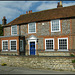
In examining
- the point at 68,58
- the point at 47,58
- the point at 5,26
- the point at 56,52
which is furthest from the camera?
the point at 5,26

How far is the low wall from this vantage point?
444 inches

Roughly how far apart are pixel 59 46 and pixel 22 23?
7.82 metres

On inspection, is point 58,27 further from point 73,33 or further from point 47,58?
point 47,58

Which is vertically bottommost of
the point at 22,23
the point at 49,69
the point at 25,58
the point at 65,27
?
the point at 49,69

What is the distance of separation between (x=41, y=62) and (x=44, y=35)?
6.25 m

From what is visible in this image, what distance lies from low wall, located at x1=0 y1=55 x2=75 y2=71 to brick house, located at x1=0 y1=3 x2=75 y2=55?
Answer: 2631 mm

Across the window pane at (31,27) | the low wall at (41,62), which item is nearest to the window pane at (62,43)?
the low wall at (41,62)

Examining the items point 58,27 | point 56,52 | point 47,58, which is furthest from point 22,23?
point 47,58

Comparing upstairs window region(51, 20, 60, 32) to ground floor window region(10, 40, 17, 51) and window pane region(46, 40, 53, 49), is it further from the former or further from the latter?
ground floor window region(10, 40, 17, 51)

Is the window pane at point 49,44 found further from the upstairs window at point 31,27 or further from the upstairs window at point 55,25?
the upstairs window at point 31,27

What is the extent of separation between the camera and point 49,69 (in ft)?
39.1

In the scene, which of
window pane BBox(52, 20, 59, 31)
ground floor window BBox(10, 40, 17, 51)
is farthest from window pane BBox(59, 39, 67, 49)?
ground floor window BBox(10, 40, 17, 51)

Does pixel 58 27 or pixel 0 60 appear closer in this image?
pixel 0 60

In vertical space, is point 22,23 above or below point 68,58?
above
